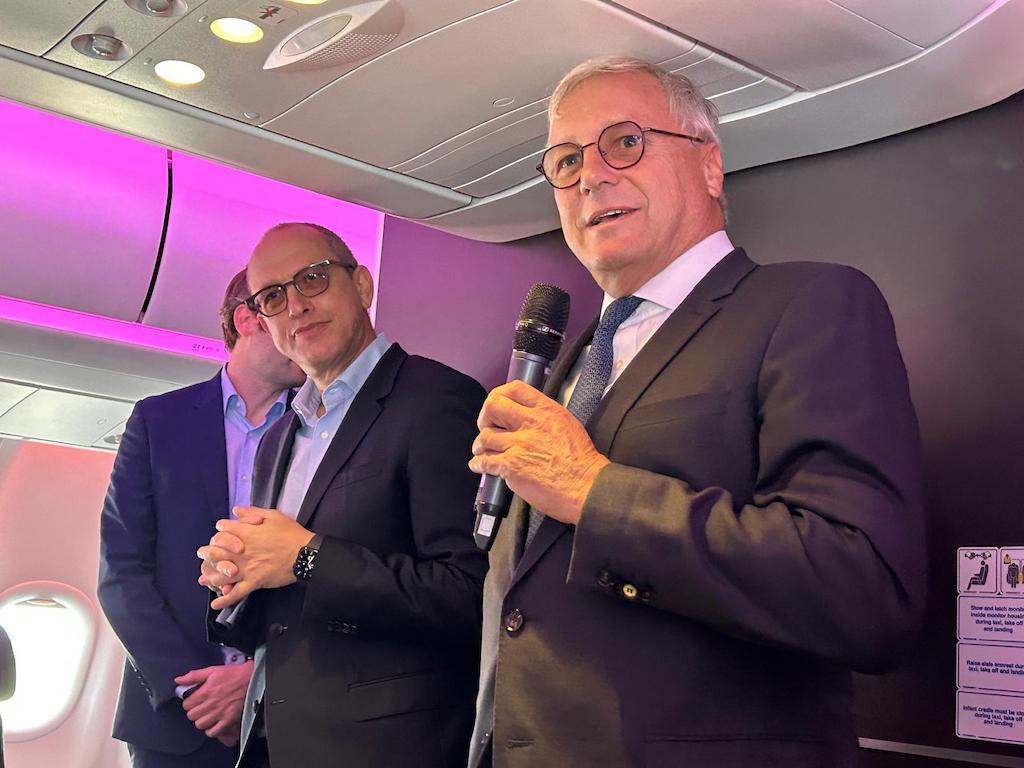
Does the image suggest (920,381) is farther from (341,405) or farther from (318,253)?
(318,253)

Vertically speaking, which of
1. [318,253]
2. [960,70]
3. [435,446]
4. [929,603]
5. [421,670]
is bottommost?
[421,670]

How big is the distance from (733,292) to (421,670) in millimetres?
1145

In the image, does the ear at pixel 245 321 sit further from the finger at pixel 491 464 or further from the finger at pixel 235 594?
the finger at pixel 491 464

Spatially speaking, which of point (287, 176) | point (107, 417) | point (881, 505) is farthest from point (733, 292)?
point (107, 417)

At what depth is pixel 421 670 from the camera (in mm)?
2436

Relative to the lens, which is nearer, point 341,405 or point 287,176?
point 341,405

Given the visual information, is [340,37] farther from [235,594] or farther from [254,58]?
[235,594]

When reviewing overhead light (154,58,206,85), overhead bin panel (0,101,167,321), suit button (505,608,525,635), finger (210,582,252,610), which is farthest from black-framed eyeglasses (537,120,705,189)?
overhead bin panel (0,101,167,321)

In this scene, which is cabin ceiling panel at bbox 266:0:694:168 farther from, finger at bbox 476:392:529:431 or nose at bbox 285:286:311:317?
finger at bbox 476:392:529:431

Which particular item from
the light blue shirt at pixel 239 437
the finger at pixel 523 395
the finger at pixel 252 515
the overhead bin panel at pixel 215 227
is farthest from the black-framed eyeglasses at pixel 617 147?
the overhead bin panel at pixel 215 227

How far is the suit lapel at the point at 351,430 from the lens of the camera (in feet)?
8.43

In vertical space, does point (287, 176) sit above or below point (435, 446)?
above

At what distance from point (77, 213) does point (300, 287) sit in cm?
170

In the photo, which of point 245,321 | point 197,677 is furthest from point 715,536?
point 245,321
